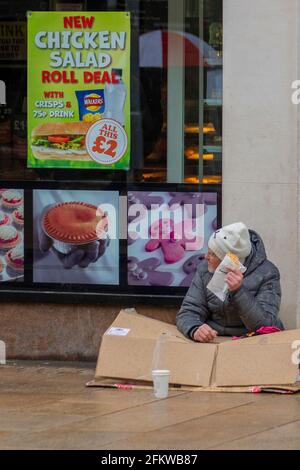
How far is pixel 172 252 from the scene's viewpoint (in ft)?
27.5

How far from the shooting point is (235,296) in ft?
23.6

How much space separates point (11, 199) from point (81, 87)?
100 centimetres

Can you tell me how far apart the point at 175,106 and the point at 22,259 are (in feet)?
5.37

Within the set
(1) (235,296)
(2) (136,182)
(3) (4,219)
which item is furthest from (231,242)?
(3) (4,219)

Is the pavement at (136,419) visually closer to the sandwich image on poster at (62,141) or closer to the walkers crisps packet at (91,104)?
the sandwich image on poster at (62,141)

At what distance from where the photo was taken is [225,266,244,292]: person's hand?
23.4 feet

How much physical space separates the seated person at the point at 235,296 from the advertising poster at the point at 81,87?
137 centimetres

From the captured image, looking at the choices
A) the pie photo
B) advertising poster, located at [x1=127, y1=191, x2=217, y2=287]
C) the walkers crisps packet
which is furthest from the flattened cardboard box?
the walkers crisps packet

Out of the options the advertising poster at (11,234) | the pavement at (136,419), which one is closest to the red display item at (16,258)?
the advertising poster at (11,234)

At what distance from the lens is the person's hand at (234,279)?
23.4ft

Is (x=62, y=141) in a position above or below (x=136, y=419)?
above

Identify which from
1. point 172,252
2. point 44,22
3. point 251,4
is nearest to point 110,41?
point 44,22

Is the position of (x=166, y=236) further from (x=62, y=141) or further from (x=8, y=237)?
(x=8, y=237)

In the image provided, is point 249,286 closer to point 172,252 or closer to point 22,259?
point 172,252
